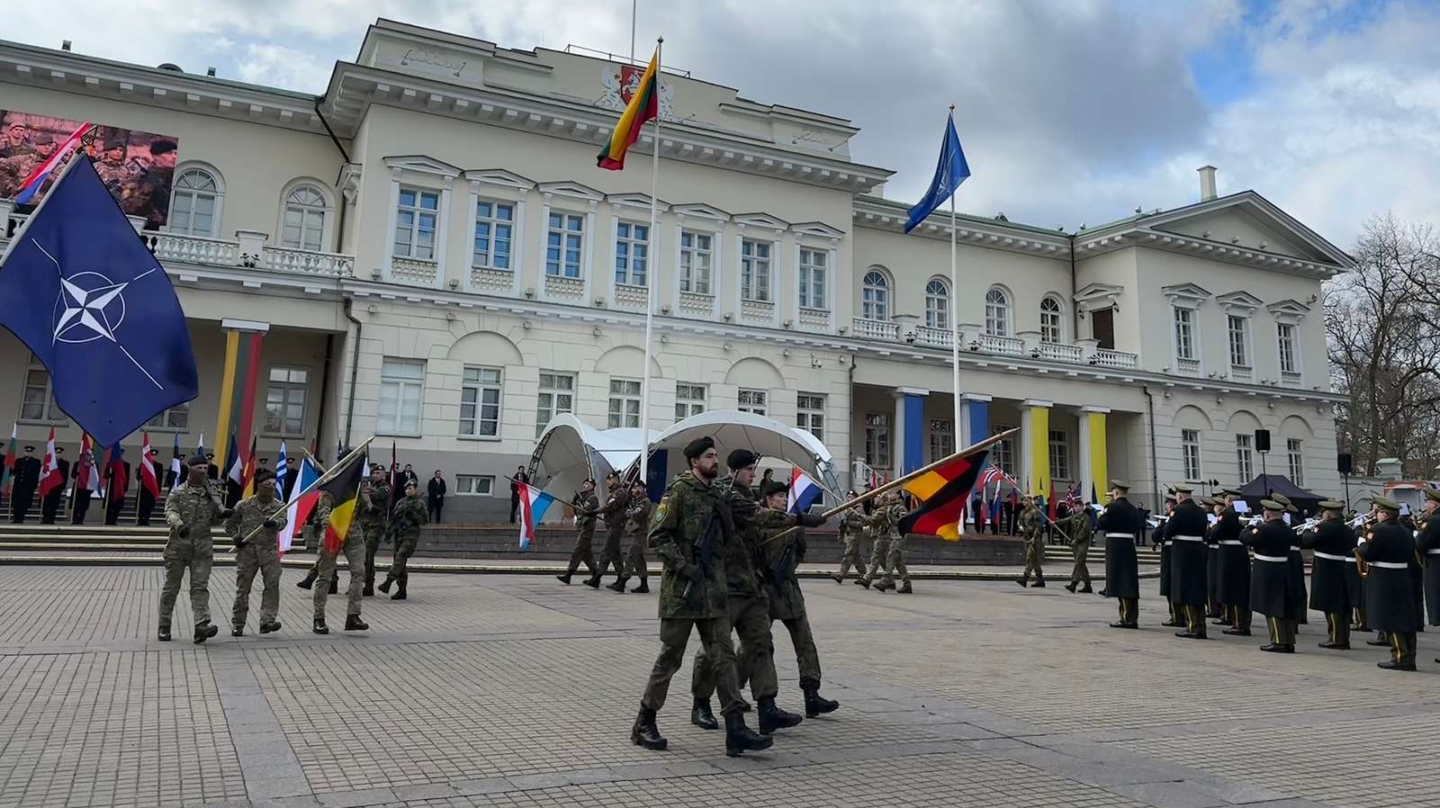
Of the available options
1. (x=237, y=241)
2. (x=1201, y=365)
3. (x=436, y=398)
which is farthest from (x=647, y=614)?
(x=1201, y=365)

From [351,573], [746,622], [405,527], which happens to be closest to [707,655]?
[746,622]

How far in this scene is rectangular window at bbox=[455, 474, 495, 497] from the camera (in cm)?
2647

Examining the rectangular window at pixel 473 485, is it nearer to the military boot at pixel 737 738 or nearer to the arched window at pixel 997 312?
the arched window at pixel 997 312

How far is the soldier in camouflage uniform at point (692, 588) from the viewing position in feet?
19.7

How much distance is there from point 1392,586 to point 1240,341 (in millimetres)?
33344

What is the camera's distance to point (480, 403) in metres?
27.1

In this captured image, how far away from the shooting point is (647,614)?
42.9ft

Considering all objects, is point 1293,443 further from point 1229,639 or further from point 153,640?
point 153,640

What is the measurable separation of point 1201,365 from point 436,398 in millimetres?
30866

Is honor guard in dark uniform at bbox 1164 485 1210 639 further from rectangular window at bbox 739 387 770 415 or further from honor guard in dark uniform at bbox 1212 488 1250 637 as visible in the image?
rectangular window at bbox 739 387 770 415

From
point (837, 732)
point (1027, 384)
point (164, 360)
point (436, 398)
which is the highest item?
point (1027, 384)

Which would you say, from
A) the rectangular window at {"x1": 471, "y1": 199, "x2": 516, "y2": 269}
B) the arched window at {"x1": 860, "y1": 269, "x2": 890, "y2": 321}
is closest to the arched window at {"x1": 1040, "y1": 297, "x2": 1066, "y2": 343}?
the arched window at {"x1": 860, "y1": 269, "x2": 890, "y2": 321}

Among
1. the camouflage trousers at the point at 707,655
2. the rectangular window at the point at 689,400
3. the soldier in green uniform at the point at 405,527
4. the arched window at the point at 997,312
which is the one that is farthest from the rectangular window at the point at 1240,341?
the camouflage trousers at the point at 707,655

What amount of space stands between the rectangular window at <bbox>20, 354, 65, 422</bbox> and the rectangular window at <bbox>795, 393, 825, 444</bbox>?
21.3m
